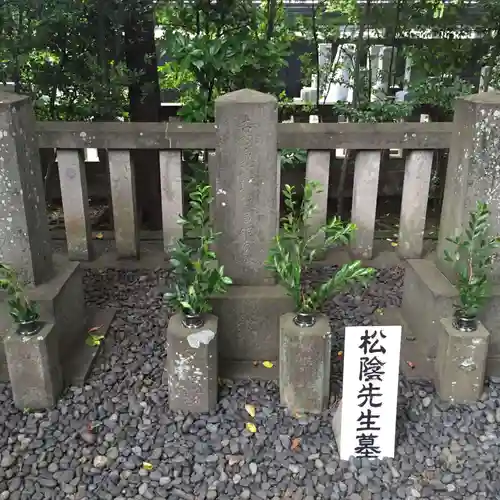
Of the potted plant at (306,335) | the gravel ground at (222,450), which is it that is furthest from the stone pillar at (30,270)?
the potted plant at (306,335)

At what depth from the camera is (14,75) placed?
3986 millimetres

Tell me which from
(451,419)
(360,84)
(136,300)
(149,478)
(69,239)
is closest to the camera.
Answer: (149,478)

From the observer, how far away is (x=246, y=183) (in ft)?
8.80

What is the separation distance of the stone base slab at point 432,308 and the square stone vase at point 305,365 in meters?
0.61

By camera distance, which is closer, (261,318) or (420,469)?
(420,469)

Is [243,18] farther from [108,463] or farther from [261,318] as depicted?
[108,463]

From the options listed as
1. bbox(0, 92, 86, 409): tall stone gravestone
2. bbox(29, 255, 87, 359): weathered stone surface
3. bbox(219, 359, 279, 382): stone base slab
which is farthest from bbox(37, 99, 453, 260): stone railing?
bbox(219, 359, 279, 382): stone base slab

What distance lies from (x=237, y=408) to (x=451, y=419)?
37.8 inches

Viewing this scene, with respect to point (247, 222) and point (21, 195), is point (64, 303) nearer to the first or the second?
point (21, 195)

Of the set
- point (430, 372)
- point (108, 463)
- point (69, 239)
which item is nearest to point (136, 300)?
point (69, 239)

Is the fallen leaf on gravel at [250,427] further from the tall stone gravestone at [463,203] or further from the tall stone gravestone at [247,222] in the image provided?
the tall stone gravestone at [463,203]

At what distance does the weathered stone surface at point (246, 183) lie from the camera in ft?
8.51

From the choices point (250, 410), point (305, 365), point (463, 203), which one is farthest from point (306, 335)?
point (463, 203)

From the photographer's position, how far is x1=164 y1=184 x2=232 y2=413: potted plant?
97.0 inches
